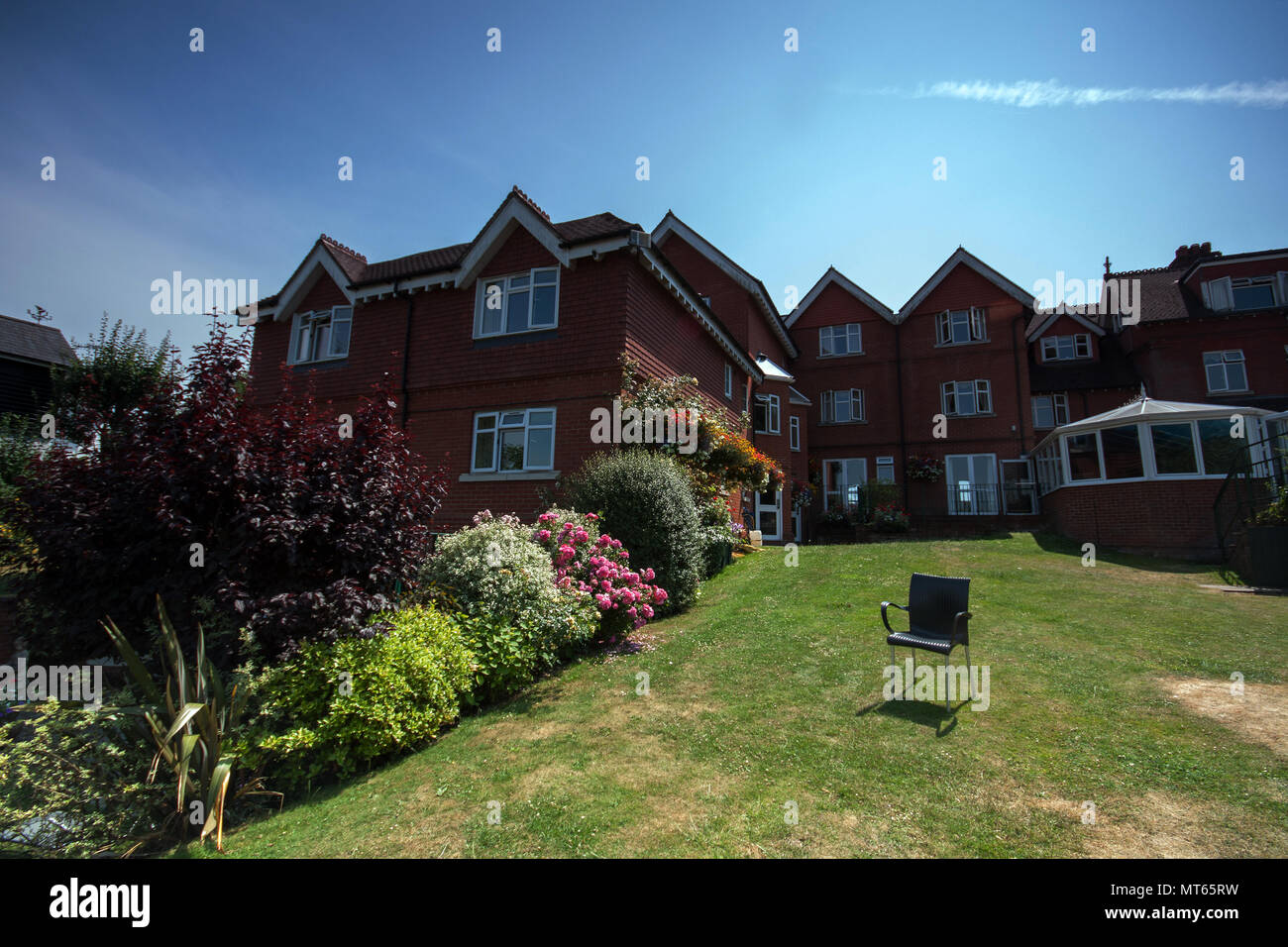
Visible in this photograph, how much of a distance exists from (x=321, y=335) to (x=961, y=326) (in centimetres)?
2481

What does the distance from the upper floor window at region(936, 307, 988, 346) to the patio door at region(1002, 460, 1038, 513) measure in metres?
5.60

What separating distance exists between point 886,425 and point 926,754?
23357mm

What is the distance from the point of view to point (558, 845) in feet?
12.1

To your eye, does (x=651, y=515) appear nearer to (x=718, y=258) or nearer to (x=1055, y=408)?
(x=718, y=258)

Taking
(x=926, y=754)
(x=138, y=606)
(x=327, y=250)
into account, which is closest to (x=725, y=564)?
(x=926, y=754)

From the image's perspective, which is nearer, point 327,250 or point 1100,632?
point 1100,632

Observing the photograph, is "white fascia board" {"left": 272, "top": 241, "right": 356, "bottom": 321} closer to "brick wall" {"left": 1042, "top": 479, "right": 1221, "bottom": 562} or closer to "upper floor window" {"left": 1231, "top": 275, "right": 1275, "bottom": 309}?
"brick wall" {"left": 1042, "top": 479, "right": 1221, "bottom": 562}

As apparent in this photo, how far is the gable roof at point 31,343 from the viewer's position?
2155 centimetres

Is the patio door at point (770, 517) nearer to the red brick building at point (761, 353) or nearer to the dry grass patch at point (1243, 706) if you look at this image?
the red brick building at point (761, 353)

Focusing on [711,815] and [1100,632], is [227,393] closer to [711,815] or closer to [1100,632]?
[711,815]

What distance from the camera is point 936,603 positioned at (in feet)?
21.6

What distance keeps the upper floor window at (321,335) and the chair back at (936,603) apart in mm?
15559

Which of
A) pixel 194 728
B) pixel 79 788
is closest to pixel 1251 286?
pixel 194 728
